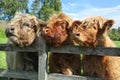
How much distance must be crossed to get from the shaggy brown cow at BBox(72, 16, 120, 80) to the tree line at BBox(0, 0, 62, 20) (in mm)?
68400

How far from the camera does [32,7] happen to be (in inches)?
3393

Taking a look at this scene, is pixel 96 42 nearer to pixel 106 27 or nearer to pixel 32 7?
pixel 106 27

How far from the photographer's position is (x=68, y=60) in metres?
6.19

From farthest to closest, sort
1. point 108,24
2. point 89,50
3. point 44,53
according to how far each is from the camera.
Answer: point 44,53
point 89,50
point 108,24

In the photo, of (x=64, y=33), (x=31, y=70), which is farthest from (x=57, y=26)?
(x=31, y=70)

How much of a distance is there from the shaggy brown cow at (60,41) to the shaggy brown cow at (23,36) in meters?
0.50

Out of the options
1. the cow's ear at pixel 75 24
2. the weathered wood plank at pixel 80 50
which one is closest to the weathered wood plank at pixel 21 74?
the weathered wood plank at pixel 80 50

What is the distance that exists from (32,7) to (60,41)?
81102 millimetres

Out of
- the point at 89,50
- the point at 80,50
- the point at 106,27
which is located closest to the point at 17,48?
the point at 80,50

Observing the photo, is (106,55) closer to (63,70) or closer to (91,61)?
(91,61)

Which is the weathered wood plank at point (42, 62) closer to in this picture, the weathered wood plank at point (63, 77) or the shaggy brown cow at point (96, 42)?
the weathered wood plank at point (63, 77)

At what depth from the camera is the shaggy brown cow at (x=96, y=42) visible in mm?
5395

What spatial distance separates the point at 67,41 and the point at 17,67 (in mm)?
1398

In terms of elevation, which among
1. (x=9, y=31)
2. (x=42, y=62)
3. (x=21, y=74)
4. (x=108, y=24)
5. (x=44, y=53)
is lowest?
(x=21, y=74)
